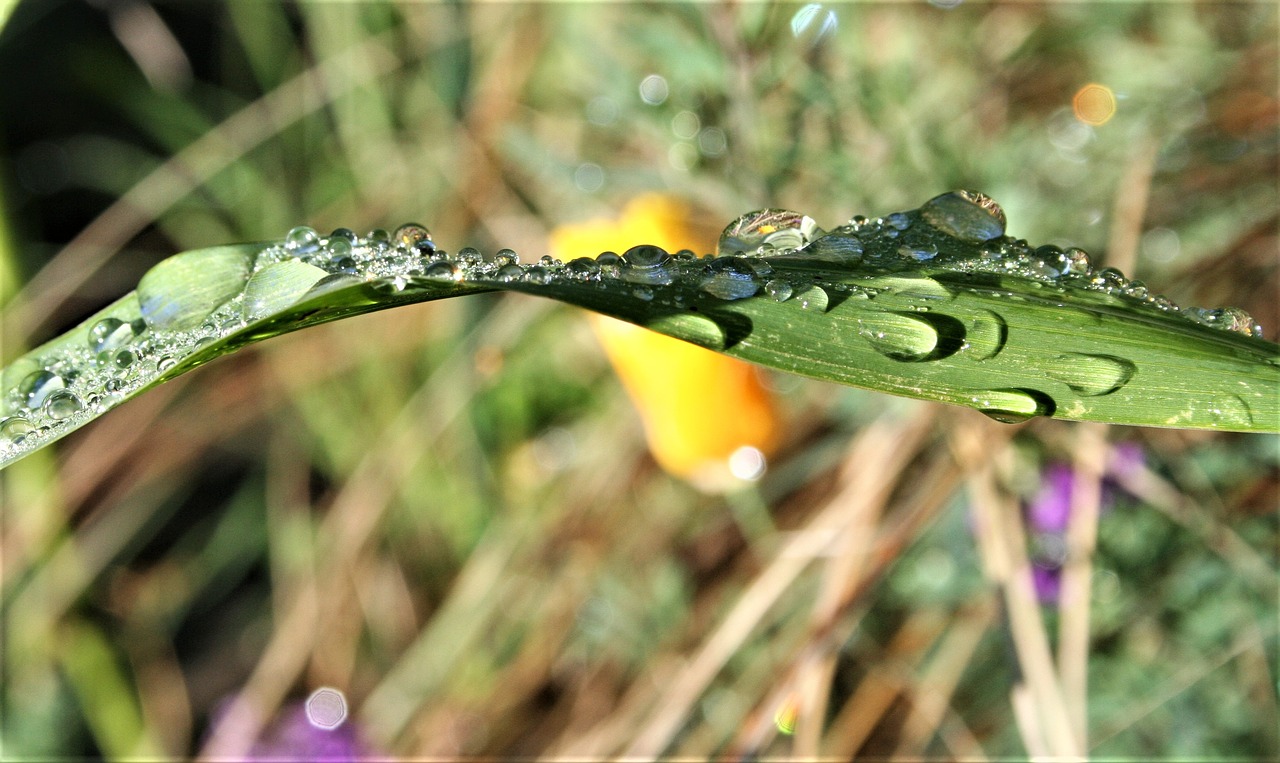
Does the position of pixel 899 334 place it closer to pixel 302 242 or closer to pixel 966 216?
pixel 966 216

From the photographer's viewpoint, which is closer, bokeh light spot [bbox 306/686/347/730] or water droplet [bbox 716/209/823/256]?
water droplet [bbox 716/209/823/256]

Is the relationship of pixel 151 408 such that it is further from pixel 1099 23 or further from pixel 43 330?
pixel 1099 23

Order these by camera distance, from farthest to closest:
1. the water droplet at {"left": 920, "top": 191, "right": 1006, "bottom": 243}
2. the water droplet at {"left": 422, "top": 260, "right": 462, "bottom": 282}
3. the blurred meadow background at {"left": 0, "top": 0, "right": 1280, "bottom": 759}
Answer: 1. the blurred meadow background at {"left": 0, "top": 0, "right": 1280, "bottom": 759}
2. the water droplet at {"left": 920, "top": 191, "right": 1006, "bottom": 243}
3. the water droplet at {"left": 422, "top": 260, "right": 462, "bottom": 282}

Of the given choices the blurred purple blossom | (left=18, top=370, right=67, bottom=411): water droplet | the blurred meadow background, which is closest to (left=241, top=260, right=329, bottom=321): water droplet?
(left=18, top=370, right=67, bottom=411): water droplet

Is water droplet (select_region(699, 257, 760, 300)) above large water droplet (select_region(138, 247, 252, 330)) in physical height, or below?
above

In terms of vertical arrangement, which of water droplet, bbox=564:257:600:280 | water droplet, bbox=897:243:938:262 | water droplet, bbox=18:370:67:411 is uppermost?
water droplet, bbox=897:243:938:262

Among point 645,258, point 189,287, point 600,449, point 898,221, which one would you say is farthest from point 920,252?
point 600,449

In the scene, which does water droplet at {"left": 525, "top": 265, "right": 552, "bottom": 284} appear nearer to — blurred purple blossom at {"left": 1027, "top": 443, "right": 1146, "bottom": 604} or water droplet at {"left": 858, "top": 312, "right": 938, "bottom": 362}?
water droplet at {"left": 858, "top": 312, "right": 938, "bottom": 362}
